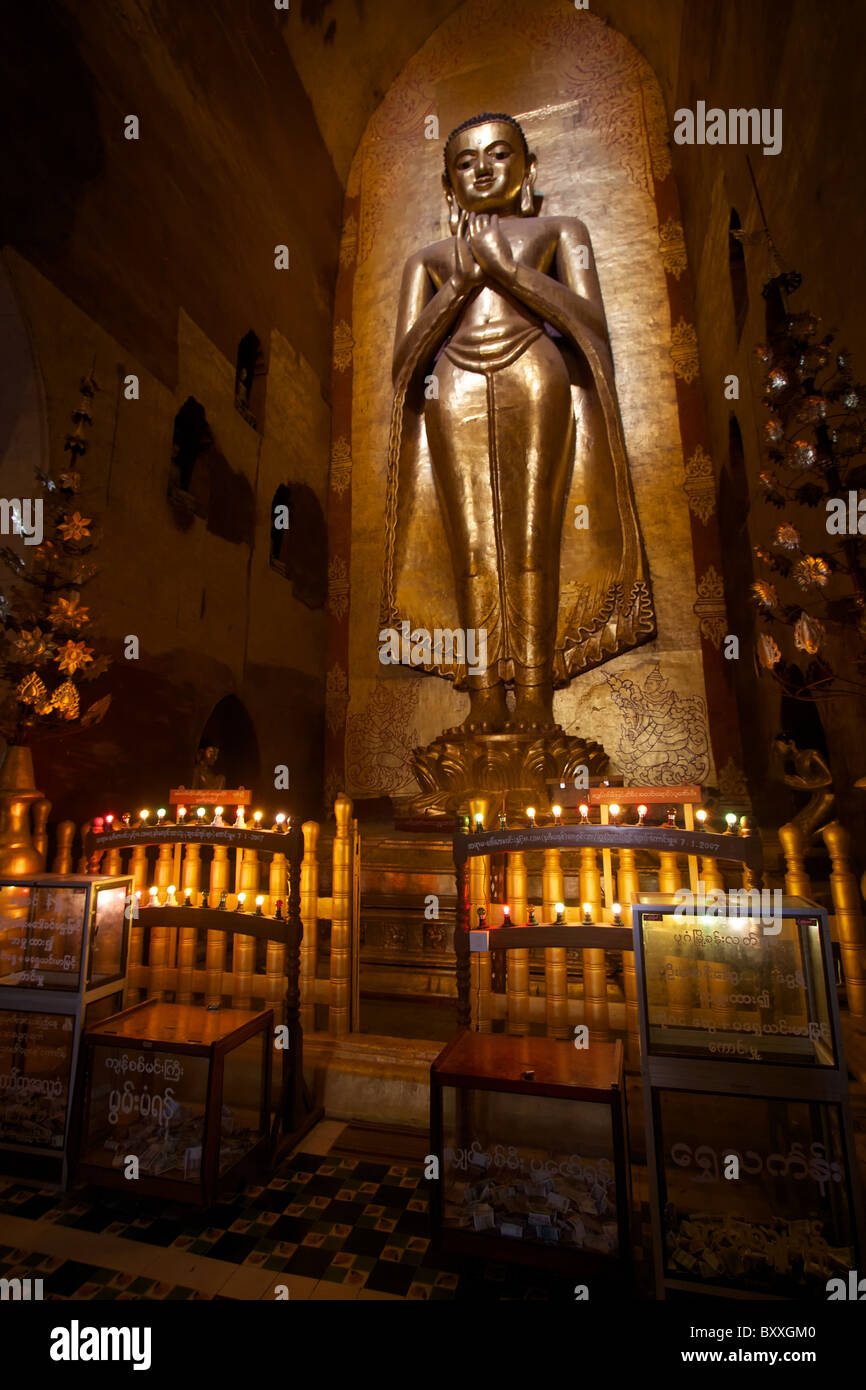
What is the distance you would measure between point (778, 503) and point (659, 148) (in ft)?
19.2

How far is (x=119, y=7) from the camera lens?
4.29 meters

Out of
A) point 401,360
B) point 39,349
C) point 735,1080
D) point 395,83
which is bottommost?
point 735,1080

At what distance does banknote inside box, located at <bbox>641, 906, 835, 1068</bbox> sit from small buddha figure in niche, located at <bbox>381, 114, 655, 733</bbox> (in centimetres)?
324

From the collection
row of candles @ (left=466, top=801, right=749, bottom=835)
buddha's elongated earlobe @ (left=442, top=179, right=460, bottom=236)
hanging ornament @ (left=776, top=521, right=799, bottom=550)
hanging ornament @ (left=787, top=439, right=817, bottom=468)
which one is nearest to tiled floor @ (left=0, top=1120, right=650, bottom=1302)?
row of candles @ (left=466, top=801, right=749, bottom=835)

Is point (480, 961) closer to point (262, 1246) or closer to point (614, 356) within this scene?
point (262, 1246)

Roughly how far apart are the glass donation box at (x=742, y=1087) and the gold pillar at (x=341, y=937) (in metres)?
1.32

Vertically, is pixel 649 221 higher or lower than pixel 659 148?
lower

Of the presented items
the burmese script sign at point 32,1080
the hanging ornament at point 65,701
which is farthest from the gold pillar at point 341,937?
the hanging ornament at point 65,701

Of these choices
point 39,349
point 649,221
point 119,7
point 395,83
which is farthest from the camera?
point 395,83

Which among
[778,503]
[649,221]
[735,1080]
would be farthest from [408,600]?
[735,1080]

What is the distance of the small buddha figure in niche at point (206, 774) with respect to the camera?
14.7 feet

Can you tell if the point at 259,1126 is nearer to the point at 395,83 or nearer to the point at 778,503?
the point at 778,503

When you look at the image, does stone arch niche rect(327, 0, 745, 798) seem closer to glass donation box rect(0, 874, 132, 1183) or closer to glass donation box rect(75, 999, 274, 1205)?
glass donation box rect(0, 874, 132, 1183)

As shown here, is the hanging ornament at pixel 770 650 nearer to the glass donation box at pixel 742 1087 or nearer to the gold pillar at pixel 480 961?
the glass donation box at pixel 742 1087
